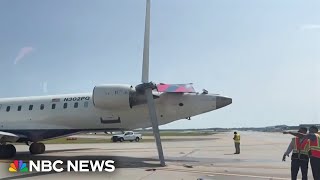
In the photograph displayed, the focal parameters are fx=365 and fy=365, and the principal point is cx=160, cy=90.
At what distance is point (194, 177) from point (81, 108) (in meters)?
11.3

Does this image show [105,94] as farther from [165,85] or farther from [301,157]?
[301,157]

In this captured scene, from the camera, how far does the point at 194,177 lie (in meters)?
13.3

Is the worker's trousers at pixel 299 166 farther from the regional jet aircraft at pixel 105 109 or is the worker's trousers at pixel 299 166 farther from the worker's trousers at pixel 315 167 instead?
the regional jet aircraft at pixel 105 109

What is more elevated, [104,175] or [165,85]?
[165,85]

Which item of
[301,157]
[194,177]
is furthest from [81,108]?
[301,157]

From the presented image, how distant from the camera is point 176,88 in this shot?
20344mm

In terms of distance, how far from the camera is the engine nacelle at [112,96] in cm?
2000

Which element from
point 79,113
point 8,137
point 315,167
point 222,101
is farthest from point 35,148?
point 315,167

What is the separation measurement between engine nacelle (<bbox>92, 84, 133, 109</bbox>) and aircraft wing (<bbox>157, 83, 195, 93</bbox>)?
1713 mm

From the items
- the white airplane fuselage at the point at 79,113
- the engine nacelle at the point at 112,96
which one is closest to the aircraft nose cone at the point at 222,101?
the white airplane fuselage at the point at 79,113

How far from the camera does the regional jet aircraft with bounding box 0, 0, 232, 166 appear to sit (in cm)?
1998

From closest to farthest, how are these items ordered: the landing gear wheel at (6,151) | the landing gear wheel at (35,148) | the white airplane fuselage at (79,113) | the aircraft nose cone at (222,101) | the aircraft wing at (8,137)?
the aircraft nose cone at (222,101) < the white airplane fuselage at (79,113) < the aircraft wing at (8,137) < the landing gear wheel at (6,151) < the landing gear wheel at (35,148)

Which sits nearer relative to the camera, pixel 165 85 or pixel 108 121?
pixel 165 85

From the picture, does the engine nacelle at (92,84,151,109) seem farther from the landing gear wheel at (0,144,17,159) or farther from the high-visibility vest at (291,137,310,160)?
the high-visibility vest at (291,137,310,160)
